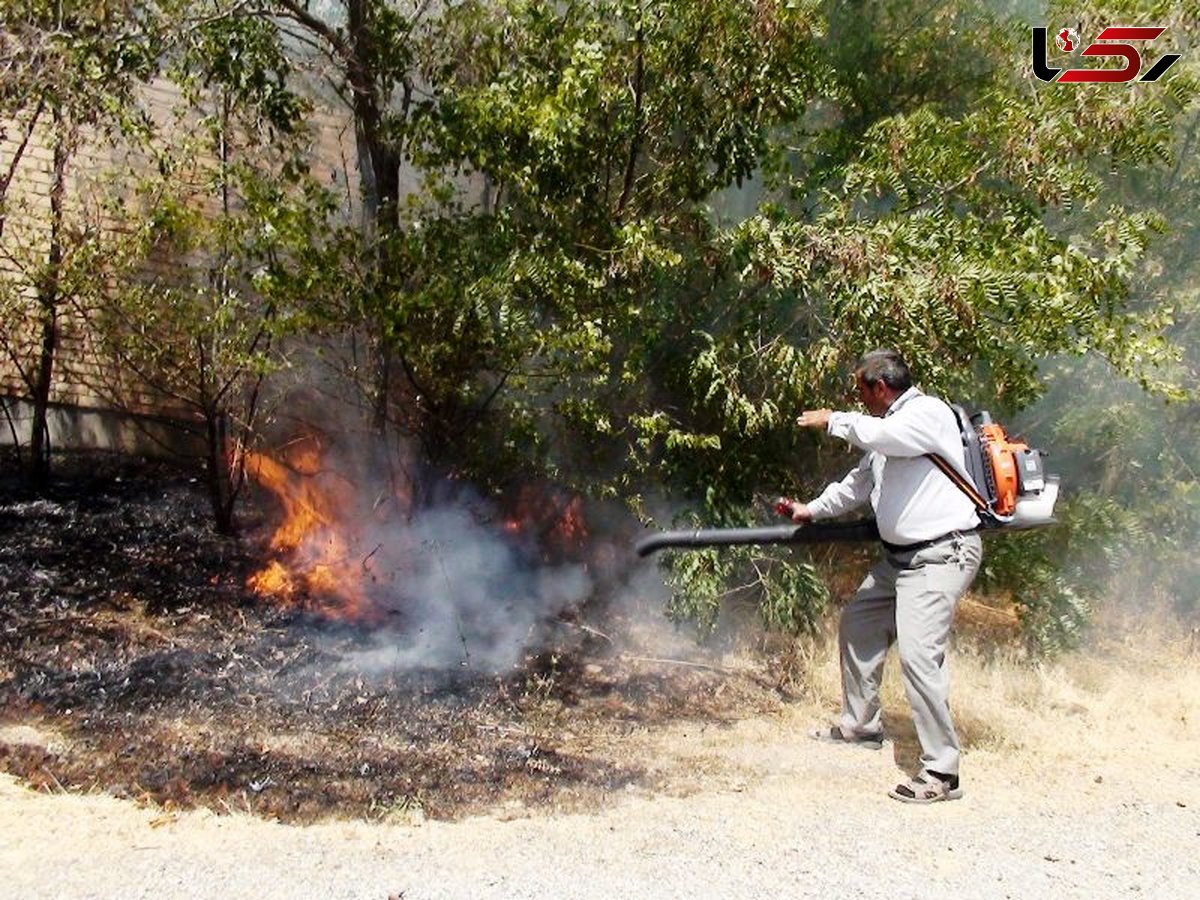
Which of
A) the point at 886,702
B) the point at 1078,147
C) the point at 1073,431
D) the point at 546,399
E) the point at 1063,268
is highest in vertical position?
the point at 1078,147

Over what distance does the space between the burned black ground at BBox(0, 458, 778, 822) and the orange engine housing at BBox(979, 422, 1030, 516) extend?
1985mm

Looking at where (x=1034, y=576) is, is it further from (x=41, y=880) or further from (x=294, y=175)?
(x=41, y=880)

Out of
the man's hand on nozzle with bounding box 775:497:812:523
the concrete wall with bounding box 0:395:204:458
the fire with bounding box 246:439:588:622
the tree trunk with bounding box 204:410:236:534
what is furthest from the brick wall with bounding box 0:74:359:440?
the man's hand on nozzle with bounding box 775:497:812:523

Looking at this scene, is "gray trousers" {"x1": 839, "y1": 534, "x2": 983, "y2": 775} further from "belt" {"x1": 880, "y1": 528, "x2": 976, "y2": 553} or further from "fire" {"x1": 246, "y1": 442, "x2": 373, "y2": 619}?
"fire" {"x1": 246, "y1": 442, "x2": 373, "y2": 619}

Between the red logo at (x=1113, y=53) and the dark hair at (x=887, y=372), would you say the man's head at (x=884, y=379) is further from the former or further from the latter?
the red logo at (x=1113, y=53)

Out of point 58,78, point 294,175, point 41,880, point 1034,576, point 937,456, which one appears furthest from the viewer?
point 1034,576

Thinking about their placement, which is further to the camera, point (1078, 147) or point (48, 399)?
point (48, 399)

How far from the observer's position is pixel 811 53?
6457 mm

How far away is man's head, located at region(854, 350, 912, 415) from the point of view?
503 cm

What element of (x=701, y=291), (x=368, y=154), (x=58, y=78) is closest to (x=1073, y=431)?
(x=701, y=291)

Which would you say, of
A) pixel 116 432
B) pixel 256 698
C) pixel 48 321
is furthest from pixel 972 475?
pixel 116 432

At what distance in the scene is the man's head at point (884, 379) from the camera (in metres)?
5.03

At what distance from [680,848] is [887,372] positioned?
94.0 inches

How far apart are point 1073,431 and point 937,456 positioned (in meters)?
4.10
